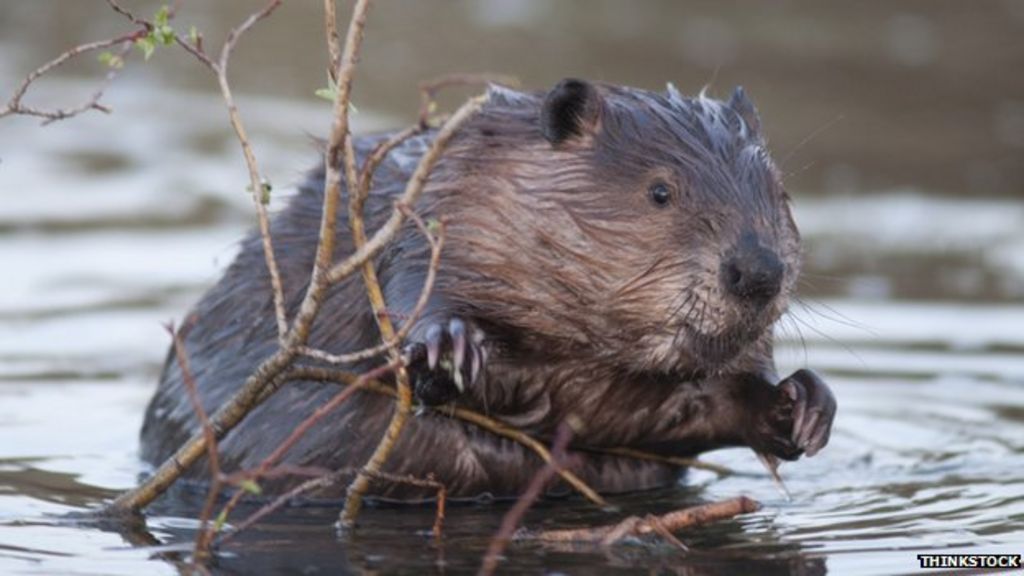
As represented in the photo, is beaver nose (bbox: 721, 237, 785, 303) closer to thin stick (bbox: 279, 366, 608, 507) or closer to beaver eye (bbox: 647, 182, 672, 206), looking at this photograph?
beaver eye (bbox: 647, 182, 672, 206)

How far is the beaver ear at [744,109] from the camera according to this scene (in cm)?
519

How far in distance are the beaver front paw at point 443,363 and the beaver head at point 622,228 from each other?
0.27m

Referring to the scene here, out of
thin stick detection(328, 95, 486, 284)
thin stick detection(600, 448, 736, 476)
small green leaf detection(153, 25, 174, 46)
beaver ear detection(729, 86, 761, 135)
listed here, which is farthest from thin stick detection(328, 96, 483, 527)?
beaver ear detection(729, 86, 761, 135)

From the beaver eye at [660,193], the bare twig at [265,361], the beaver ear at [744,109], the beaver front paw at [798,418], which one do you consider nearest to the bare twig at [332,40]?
the bare twig at [265,361]

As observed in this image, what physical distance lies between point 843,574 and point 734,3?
1006 cm

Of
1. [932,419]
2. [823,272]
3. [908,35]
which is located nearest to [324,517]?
[932,419]

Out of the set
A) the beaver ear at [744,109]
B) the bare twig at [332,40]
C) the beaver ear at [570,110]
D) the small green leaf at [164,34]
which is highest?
the beaver ear at [744,109]

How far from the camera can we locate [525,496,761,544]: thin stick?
4289 mm

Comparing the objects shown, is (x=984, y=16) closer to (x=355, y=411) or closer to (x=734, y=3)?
(x=734, y=3)

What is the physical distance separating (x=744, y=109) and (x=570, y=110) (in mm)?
470

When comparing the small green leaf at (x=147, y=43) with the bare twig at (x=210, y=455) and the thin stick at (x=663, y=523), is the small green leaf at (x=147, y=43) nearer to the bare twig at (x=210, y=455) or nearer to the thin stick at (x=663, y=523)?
the bare twig at (x=210, y=455)

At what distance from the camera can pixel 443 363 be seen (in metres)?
4.61

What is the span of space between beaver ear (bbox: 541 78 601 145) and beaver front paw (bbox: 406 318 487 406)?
0.52 metres

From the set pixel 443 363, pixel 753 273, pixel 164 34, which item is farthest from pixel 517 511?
pixel 164 34
